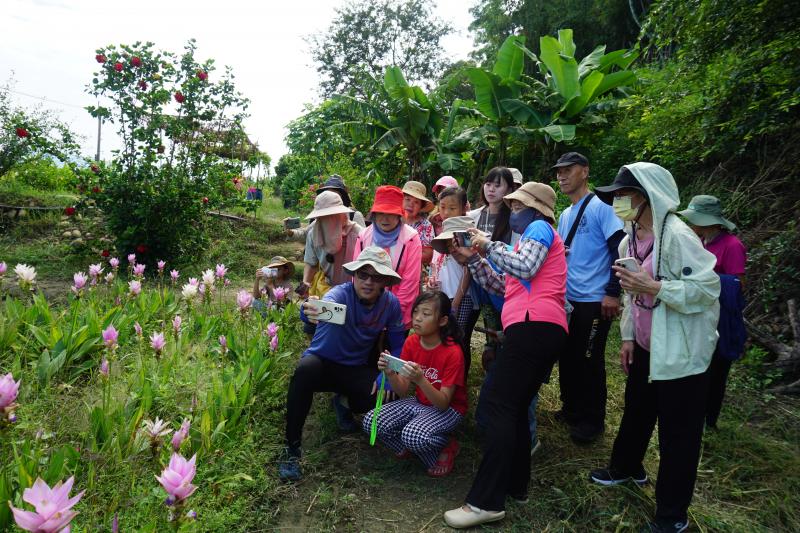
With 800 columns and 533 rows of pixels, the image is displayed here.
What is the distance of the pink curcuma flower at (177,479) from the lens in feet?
4.82

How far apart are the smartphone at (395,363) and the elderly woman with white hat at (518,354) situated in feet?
1.47

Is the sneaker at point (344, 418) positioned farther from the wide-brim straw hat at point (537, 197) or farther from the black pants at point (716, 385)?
the black pants at point (716, 385)

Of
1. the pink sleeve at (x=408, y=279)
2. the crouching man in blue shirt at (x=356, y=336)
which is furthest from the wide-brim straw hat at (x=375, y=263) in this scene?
the pink sleeve at (x=408, y=279)

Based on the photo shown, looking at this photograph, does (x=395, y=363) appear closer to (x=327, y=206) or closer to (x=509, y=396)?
(x=509, y=396)

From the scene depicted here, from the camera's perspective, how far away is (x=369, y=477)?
112 inches

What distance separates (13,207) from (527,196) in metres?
9.72

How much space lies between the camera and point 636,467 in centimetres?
274

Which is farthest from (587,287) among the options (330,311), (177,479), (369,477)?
(177,479)

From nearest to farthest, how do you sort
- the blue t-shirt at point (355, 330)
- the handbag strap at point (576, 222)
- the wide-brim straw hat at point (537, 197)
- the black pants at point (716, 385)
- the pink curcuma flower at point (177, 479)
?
the pink curcuma flower at point (177, 479) < the wide-brim straw hat at point (537, 197) < the blue t-shirt at point (355, 330) < the handbag strap at point (576, 222) < the black pants at point (716, 385)

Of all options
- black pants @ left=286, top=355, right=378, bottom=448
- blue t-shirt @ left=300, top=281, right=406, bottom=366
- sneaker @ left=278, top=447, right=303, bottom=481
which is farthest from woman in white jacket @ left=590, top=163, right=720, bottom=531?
sneaker @ left=278, top=447, right=303, bottom=481

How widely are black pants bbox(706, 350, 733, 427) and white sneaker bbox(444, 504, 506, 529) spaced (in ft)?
6.29

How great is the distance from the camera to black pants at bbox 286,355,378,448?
2826mm

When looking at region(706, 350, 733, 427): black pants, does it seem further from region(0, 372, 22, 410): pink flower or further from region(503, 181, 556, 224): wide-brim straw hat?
region(0, 372, 22, 410): pink flower

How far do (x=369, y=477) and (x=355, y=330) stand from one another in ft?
2.83
